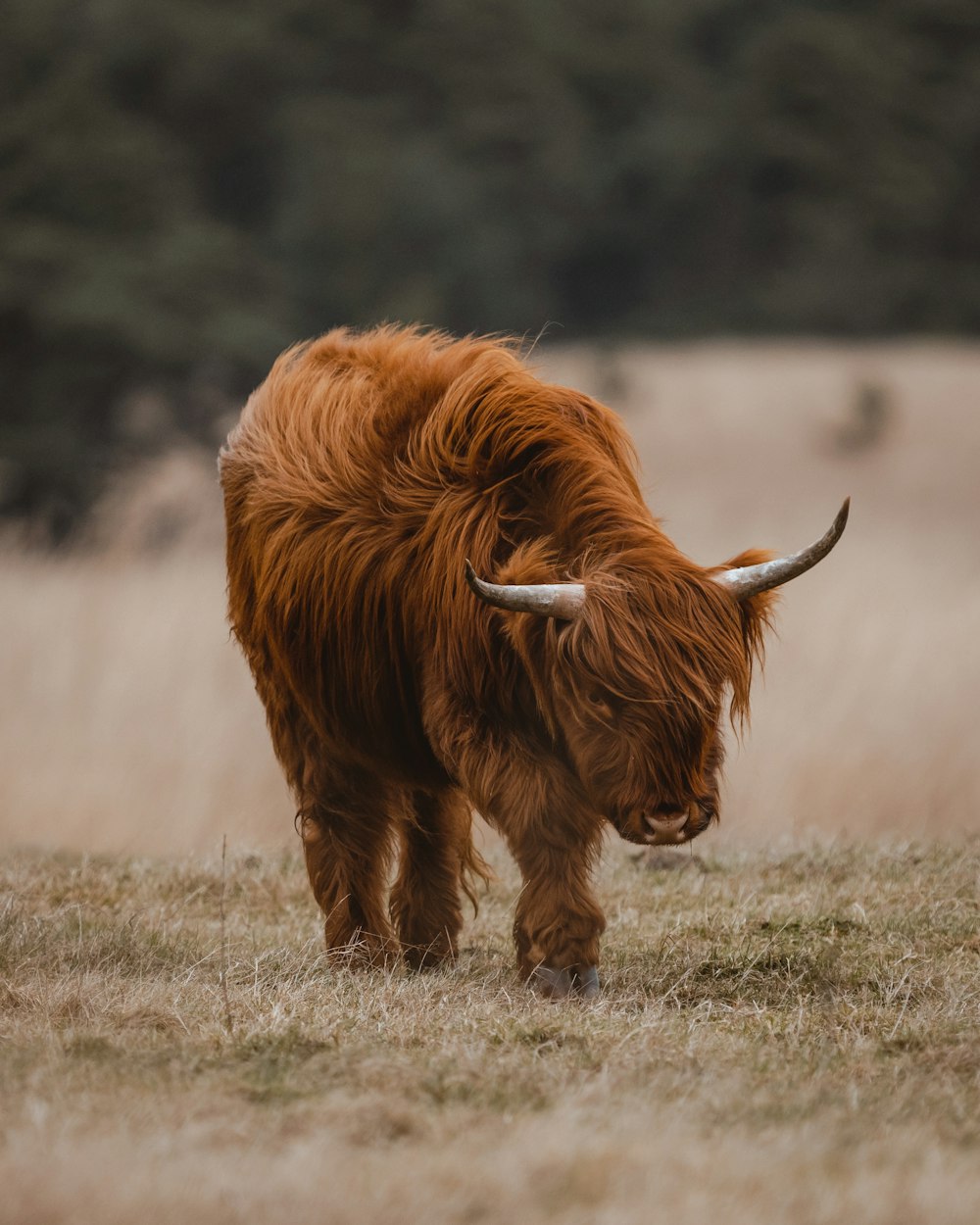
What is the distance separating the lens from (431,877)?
5.77m

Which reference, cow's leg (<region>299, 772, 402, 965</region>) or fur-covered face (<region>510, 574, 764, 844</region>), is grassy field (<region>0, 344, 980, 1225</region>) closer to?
cow's leg (<region>299, 772, 402, 965</region>)

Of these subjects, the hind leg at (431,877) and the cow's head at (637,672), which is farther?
the hind leg at (431,877)

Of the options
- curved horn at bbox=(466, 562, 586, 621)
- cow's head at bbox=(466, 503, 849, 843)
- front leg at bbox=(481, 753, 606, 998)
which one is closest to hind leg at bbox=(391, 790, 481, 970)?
front leg at bbox=(481, 753, 606, 998)

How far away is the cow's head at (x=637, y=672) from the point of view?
451cm

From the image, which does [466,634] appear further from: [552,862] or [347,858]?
[347,858]

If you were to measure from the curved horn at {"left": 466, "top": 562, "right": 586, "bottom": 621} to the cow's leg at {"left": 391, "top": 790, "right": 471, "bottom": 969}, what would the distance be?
1.35 meters

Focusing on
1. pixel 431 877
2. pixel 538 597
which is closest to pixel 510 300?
pixel 431 877

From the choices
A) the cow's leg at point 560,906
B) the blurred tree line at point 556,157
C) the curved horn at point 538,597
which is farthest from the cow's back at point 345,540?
the blurred tree line at point 556,157

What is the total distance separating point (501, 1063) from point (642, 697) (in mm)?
1046

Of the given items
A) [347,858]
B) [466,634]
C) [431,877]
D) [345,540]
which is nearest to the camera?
[466,634]

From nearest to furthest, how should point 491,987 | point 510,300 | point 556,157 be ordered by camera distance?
1. point 491,987
2. point 510,300
3. point 556,157

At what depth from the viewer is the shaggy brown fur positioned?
180 inches

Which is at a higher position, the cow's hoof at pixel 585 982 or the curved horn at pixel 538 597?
the curved horn at pixel 538 597

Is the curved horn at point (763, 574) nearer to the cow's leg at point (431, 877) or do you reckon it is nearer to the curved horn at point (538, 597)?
the curved horn at point (538, 597)
